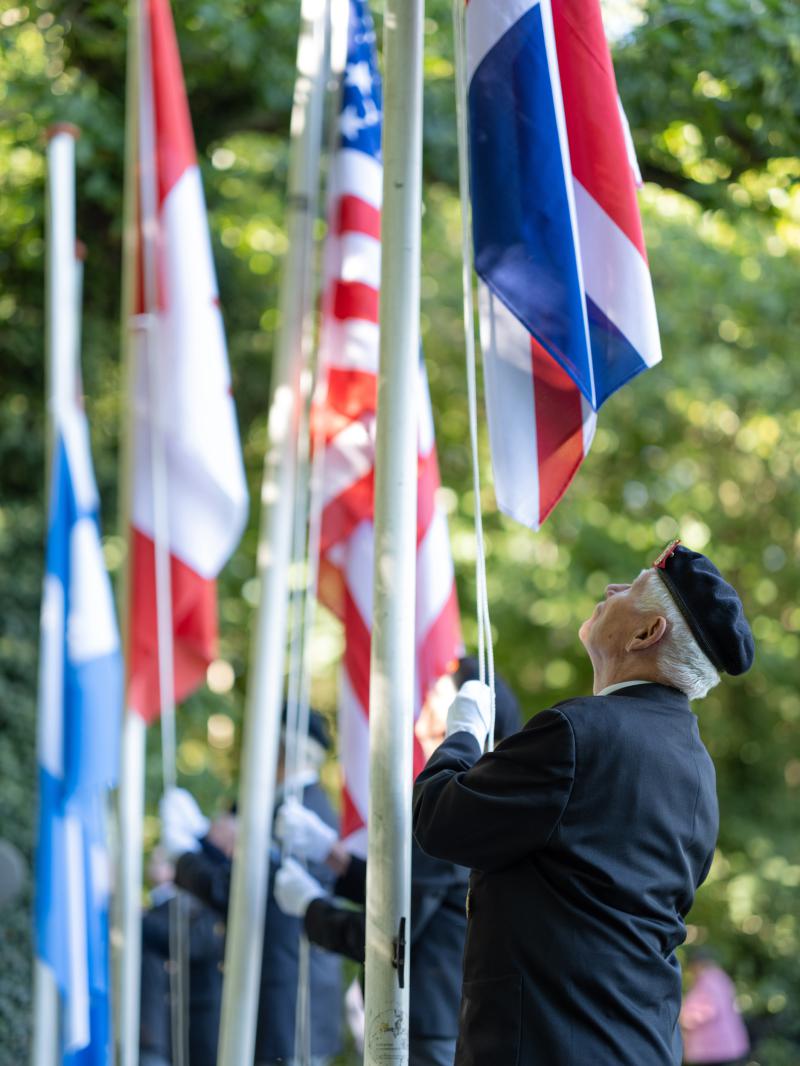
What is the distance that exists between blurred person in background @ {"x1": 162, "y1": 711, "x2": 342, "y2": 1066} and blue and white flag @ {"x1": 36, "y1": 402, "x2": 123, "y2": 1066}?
396 mm

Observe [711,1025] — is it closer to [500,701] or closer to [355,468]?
[355,468]

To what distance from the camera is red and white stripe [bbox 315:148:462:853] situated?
4.23m

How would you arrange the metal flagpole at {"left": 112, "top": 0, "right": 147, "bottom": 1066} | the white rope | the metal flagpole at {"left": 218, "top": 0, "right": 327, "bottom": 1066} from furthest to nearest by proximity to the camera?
the metal flagpole at {"left": 112, "top": 0, "right": 147, "bottom": 1066} → the metal flagpole at {"left": 218, "top": 0, "right": 327, "bottom": 1066} → the white rope

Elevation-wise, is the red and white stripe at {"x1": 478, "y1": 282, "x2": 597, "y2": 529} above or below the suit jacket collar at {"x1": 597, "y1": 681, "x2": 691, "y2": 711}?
above

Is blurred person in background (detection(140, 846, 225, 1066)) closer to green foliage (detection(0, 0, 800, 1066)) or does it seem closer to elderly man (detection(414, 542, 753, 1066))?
green foliage (detection(0, 0, 800, 1066))

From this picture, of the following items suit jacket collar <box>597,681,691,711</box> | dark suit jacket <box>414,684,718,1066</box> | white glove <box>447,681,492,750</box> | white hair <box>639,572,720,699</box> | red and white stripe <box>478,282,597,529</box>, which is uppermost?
red and white stripe <box>478,282,597,529</box>

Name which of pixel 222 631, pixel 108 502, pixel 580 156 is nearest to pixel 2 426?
pixel 108 502

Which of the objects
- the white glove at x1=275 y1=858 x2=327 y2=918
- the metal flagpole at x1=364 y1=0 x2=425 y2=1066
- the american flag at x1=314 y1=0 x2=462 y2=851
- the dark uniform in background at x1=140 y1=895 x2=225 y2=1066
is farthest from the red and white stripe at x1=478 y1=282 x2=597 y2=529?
the dark uniform in background at x1=140 y1=895 x2=225 y2=1066

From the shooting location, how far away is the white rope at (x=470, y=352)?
2.88m

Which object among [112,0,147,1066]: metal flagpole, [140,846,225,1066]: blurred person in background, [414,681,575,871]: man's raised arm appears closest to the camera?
[414,681,575,871]: man's raised arm

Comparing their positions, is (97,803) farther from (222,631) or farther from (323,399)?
(222,631)

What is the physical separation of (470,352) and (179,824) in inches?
136

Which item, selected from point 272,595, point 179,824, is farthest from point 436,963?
point 179,824

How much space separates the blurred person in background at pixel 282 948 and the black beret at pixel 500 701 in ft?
5.76
